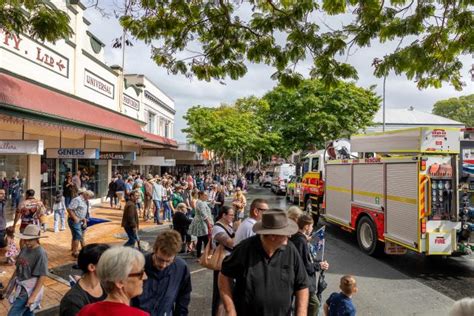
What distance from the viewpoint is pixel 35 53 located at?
40.3 ft

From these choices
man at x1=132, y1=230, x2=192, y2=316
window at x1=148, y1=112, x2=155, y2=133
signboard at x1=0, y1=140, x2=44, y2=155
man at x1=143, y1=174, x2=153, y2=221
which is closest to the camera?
man at x1=132, y1=230, x2=192, y2=316

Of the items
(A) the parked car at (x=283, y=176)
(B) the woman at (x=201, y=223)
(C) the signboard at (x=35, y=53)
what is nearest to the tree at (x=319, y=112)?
(A) the parked car at (x=283, y=176)

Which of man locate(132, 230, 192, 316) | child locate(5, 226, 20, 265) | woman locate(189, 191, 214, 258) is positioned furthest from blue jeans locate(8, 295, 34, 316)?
woman locate(189, 191, 214, 258)

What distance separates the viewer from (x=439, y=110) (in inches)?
2820

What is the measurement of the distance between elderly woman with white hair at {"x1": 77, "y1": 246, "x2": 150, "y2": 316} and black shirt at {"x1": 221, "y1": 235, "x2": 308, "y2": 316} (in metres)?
0.79

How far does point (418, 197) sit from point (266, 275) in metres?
5.80

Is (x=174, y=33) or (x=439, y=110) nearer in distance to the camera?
(x=174, y=33)

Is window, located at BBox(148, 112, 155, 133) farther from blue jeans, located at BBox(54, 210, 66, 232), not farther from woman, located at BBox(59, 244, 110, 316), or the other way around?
woman, located at BBox(59, 244, 110, 316)

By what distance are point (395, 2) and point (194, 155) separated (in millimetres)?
30537

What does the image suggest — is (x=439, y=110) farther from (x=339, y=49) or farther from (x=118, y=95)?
(x=339, y=49)

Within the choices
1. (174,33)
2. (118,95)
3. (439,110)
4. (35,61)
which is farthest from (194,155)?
(439,110)

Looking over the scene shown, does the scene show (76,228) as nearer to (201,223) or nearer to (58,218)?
(201,223)

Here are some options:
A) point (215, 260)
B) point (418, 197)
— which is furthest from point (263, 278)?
point (418, 197)

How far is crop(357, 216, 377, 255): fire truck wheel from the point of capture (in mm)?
9320
